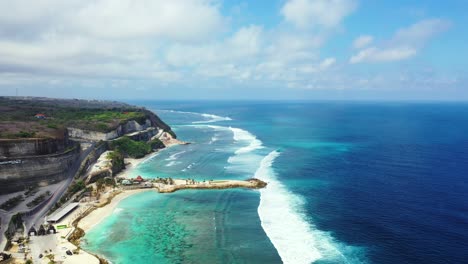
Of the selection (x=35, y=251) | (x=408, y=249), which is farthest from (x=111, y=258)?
(x=408, y=249)

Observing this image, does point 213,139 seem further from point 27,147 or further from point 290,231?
point 290,231

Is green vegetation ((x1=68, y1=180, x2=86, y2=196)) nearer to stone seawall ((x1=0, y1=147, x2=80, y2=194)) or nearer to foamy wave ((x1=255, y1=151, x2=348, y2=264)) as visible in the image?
stone seawall ((x1=0, y1=147, x2=80, y2=194))

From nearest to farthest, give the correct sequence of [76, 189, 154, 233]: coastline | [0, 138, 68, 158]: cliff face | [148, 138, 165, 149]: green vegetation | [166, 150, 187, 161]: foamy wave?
1. [76, 189, 154, 233]: coastline
2. [0, 138, 68, 158]: cliff face
3. [166, 150, 187, 161]: foamy wave
4. [148, 138, 165, 149]: green vegetation

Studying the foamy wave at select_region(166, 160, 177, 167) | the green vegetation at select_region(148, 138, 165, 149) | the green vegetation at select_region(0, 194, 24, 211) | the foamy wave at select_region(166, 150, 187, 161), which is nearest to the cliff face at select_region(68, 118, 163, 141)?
the green vegetation at select_region(148, 138, 165, 149)

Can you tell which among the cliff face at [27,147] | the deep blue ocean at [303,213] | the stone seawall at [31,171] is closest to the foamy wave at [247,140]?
the deep blue ocean at [303,213]

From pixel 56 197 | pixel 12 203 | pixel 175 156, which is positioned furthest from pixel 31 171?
pixel 175 156
